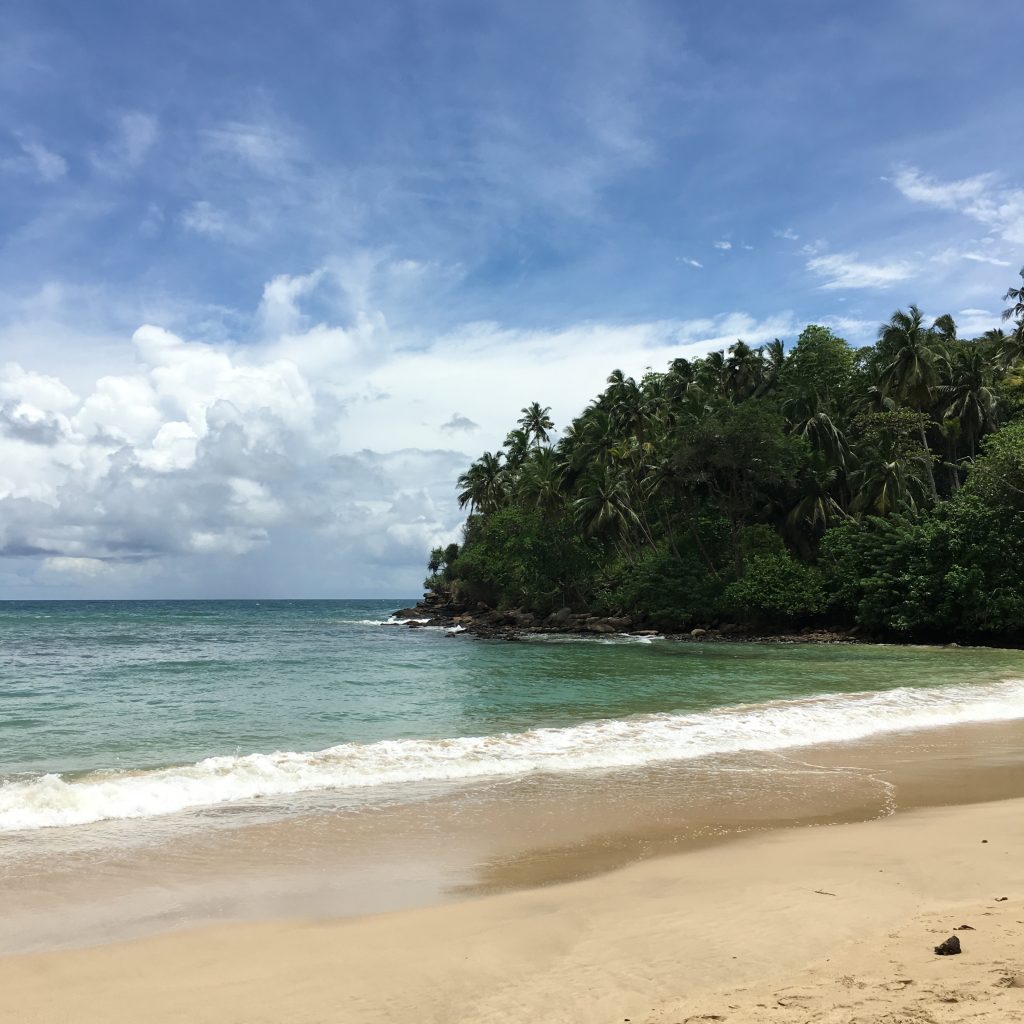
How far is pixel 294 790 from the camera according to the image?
9.48 meters

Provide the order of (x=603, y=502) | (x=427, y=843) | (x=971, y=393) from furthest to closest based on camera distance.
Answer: (x=603, y=502) → (x=971, y=393) → (x=427, y=843)

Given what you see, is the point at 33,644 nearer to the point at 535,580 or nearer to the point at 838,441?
the point at 535,580

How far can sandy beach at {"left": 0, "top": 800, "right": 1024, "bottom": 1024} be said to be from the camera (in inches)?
151

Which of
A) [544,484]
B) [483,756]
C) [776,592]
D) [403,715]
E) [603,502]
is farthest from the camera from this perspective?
[544,484]

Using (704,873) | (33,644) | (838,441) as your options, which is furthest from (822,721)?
(33,644)


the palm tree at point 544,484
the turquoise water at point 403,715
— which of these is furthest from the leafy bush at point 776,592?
the palm tree at point 544,484

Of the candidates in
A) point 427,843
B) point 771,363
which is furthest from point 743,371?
point 427,843

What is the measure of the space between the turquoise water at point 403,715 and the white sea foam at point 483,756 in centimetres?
4

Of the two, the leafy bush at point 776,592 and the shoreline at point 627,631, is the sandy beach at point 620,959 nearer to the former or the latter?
the shoreline at point 627,631

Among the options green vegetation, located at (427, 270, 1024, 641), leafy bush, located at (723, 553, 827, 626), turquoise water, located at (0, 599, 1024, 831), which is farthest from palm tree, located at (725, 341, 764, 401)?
turquoise water, located at (0, 599, 1024, 831)

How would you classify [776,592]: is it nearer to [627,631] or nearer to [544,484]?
[627,631]

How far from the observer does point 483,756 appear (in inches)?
445

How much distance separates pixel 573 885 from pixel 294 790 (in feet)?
15.7

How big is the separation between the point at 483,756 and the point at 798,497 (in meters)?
42.9
